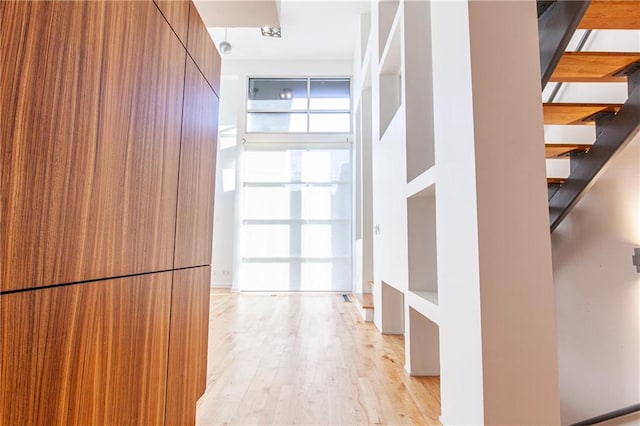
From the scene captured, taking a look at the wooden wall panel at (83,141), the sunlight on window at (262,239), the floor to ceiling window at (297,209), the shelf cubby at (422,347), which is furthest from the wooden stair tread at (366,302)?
the wooden wall panel at (83,141)

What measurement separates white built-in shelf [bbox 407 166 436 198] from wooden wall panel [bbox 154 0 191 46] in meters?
1.20

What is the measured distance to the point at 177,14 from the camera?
1155mm

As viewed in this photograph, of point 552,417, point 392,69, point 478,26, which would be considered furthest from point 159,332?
point 392,69

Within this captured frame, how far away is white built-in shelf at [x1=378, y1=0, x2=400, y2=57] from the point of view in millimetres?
3254

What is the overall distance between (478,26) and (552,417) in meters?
1.30

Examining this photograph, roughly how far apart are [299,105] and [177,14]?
5373 mm

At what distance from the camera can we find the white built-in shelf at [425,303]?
1.60m

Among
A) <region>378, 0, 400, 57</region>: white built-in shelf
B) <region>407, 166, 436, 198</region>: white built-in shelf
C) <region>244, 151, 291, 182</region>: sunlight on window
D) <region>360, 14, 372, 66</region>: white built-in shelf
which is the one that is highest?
<region>360, 14, 372, 66</region>: white built-in shelf

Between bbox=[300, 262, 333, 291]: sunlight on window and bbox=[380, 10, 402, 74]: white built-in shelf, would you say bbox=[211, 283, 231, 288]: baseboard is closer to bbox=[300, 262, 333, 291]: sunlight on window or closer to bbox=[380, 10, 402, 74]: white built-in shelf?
bbox=[300, 262, 333, 291]: sunlight on window


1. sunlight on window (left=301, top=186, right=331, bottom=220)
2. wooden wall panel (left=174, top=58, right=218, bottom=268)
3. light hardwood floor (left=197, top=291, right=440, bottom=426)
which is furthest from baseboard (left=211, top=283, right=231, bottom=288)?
wooden wall panel (left=174, top=58, right=218, bottom=268)

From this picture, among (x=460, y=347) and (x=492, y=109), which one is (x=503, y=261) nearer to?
(x=460, y=347)

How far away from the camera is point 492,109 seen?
1.14 m

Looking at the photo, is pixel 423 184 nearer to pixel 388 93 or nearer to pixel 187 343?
pixel 187 343

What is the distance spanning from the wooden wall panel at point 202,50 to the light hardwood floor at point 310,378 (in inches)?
60.0
